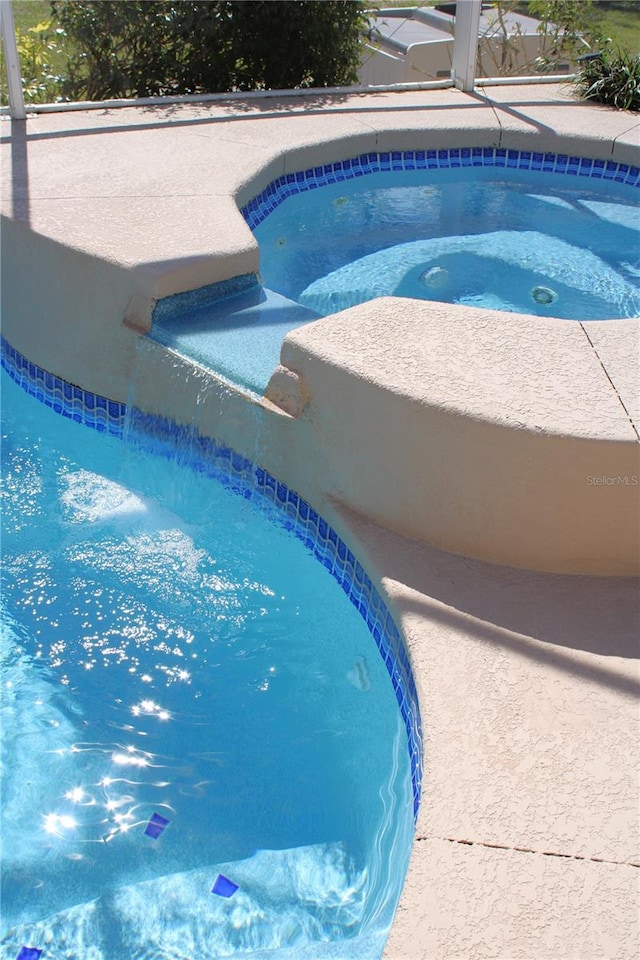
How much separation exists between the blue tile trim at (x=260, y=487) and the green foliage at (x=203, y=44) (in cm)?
272

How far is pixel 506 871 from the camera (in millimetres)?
1837

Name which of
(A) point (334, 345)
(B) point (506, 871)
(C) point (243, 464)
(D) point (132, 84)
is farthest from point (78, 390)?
(D) point (132, 84)

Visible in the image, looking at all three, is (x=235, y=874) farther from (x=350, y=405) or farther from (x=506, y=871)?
(x=350, y=405)

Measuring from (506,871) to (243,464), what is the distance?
169cm

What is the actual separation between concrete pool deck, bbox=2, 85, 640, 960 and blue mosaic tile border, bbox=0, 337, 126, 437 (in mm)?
60

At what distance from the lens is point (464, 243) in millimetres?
4930

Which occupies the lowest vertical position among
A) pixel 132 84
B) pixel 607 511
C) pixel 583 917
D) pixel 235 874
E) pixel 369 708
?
pixel 235 874

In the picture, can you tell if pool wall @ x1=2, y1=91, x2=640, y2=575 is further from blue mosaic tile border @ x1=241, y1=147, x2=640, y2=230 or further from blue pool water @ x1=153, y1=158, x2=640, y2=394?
blue mosaic tile border @ x1=241, y1=147, x2=640, y2=230

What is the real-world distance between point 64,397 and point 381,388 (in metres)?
1.69

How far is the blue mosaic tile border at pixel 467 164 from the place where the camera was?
5.22 metres

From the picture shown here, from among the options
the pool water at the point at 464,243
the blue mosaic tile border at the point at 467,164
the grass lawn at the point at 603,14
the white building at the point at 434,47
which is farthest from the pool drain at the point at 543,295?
the grass lawn at the point at 603,14

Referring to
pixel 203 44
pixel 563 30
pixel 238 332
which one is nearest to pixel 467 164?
pixel 203 44

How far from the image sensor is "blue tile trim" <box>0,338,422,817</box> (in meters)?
2.43

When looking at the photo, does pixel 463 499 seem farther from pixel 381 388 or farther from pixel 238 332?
pixel 238 332
